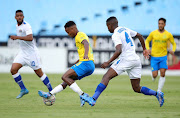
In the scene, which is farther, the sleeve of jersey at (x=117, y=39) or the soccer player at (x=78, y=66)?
the soccer player at (x=78, y=66)

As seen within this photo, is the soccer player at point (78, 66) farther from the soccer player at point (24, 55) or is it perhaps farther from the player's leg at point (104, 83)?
the soccer player at point (24, 55)

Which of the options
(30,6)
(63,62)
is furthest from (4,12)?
(63,62)

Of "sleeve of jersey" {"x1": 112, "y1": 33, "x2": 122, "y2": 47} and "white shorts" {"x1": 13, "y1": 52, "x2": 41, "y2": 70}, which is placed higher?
"sleeve of jersey" {"x1": 112, "y1": 33, "x2": 122, "y2": 47}

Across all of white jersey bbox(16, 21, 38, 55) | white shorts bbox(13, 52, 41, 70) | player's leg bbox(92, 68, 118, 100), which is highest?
white jersey bbox(16, 21, 38, 55)

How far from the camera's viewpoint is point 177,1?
28141 mm

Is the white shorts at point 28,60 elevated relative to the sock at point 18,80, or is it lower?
elevated

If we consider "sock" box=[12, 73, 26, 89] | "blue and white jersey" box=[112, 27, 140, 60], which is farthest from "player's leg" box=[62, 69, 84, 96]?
"sock" box=[12, 73, 26, 89]

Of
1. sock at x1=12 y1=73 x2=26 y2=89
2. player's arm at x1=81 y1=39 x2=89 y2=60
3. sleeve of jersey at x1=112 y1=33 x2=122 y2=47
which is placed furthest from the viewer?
sock at x1=12 y1=73 x2=26 y2=89

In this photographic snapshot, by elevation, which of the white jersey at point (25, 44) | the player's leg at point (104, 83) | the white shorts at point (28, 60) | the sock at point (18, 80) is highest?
the white jersey at point (25, 44)

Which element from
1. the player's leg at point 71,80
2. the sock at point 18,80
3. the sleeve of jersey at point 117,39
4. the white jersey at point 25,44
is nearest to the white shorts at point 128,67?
the sleeve of jersey at point 117,39

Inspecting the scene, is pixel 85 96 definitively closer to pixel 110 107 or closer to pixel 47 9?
pixel 110 107

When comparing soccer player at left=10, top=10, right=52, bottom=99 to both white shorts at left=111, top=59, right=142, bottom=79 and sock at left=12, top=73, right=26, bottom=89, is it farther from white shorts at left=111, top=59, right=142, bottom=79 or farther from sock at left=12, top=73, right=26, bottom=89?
white shorts at left=111, top=59, right=142, bottom=79

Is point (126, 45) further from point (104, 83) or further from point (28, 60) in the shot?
point (28, 60)

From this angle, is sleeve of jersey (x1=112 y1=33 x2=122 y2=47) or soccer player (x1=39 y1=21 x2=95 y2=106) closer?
sleeve of jersey (x1=112 y1=33 x2=122 y2=47)
